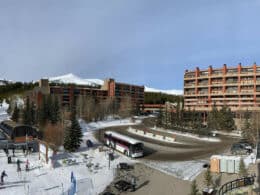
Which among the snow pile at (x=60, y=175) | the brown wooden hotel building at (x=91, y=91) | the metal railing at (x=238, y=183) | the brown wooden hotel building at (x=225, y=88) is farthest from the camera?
the brown wooden hotel building at (x=91, y=91)

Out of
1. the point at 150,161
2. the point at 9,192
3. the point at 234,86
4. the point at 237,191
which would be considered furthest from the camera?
the point at 234,86

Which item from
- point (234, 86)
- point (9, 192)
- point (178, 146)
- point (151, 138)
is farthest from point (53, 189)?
point (234, 86)

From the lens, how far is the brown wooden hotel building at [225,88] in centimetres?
7838

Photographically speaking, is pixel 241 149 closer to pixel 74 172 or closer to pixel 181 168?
pixel 181 168

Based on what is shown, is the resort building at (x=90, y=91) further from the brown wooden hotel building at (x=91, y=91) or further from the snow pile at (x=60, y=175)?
the snow pile at (x=60, y=175)

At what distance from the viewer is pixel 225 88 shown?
8331 cm

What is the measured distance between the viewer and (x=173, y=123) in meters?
Answer: 75.6

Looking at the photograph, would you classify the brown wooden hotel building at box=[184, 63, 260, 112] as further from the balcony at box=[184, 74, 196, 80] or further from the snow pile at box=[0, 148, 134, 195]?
the snow pile at box=[0, 148, 134, 195]

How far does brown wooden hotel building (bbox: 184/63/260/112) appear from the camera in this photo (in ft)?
257

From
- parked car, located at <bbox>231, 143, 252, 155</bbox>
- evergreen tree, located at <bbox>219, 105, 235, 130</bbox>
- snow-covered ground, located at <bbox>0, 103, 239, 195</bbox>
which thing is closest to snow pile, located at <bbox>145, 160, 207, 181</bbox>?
snow-covered ground, located at <bbox>0, 103, 239, 195</bbox>

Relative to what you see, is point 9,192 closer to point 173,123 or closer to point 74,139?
point 74,139

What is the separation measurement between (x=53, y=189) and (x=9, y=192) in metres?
3.98

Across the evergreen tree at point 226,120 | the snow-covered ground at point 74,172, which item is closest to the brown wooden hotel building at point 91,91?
the evergreen tree at point 226,120

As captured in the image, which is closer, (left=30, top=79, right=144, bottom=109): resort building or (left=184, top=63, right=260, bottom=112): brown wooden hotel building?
(left=184, top=63, right=260, bottom=112): brown wooden hotel building
